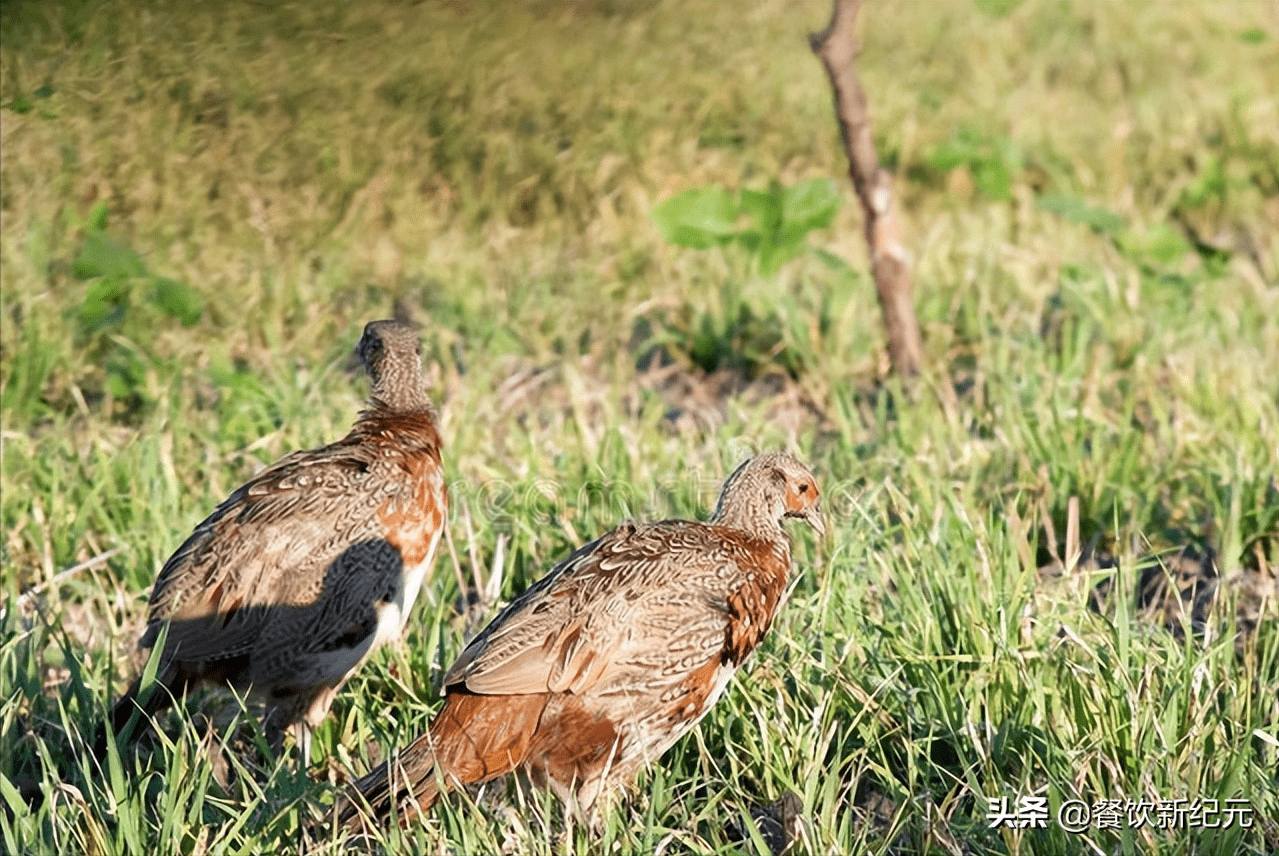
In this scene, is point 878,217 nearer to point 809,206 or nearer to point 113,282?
point 809,206

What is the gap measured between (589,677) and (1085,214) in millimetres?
3804

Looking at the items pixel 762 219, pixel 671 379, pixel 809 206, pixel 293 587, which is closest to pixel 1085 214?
pixel 809 206

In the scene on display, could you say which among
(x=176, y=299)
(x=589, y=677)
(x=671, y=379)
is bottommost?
(x=671, y=379)

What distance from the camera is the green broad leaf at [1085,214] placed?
6.35 m

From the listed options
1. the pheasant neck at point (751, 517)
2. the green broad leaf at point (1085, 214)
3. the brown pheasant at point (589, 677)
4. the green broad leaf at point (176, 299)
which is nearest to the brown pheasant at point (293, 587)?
the brown pheasant at point (589, 677)

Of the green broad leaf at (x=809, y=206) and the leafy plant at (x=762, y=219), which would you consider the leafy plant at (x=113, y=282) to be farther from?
the green broad leaf at (x=809, y=206)

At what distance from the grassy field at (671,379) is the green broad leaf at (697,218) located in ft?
0.66

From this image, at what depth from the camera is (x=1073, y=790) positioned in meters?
3.15

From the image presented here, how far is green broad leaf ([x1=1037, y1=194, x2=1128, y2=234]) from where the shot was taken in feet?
20.8

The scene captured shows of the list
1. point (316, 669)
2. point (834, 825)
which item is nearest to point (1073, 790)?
point (834, 825)

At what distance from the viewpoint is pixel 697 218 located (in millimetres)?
5980

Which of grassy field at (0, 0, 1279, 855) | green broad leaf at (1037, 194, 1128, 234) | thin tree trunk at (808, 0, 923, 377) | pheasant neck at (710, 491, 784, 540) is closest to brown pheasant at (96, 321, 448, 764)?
grassy field at (0, 0, 1279, 855)

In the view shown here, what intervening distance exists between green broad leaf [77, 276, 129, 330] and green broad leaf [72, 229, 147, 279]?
0.04m

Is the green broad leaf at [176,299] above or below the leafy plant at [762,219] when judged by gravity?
above
